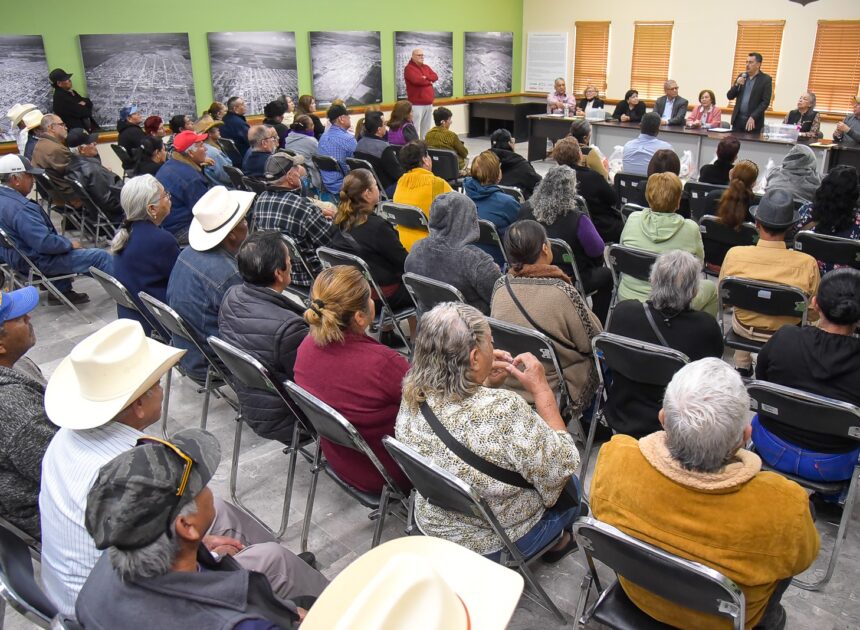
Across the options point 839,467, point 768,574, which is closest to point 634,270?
point 839,467

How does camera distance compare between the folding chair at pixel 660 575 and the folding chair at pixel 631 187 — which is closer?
the folding chair at pixel 660 575

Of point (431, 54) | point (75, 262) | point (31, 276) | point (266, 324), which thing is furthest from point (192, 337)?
point (431, 54)

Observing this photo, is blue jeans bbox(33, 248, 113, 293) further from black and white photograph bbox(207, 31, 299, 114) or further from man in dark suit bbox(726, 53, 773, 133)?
man in dark suit bbox(726, 53, 773, 133)

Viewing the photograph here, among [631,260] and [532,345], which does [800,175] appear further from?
[532,345]

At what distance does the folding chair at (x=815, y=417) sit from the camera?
87.0 inches

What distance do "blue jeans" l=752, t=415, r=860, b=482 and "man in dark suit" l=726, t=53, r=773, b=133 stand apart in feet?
23.3

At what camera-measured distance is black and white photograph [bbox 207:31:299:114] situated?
10.0 metres

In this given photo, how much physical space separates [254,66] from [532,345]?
362 inches

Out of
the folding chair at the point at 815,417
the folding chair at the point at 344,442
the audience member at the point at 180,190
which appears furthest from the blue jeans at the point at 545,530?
the audience member at the point at 180,190

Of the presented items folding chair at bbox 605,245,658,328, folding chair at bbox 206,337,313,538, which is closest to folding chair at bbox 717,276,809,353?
folding chair at bbox 605,245,658,328

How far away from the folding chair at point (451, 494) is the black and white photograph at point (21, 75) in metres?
8.49

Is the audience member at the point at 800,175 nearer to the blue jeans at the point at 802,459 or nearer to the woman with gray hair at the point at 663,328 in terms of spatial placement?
the woman with gray hair at the point at 663,328

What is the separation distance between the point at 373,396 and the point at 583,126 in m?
5.28

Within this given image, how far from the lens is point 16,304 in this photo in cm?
248
